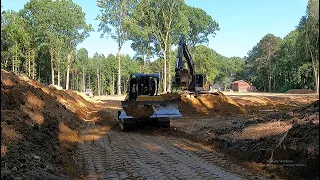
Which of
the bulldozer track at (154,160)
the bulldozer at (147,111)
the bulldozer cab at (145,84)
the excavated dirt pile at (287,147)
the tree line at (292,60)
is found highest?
the tree line at (292,60)

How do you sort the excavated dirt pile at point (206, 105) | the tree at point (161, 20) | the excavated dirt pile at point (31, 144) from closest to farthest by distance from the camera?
the excavated dirt pile at point (31, 144), the excavated dirt pile at point (206, 105), the tree at point (161, 20)

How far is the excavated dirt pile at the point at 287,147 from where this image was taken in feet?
22.9

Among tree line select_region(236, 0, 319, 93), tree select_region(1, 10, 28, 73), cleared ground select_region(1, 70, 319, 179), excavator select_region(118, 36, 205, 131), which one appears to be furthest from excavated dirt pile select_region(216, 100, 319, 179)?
tree select_region(1, 10, 28, 73)

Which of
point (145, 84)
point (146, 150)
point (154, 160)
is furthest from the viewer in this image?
point (145, 84)

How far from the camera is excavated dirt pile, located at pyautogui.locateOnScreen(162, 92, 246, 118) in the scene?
22672 millimetres

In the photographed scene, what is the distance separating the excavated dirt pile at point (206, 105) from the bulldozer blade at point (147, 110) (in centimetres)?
803

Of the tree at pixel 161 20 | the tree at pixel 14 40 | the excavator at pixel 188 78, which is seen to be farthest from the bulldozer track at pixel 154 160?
the tree at pixel 14 40

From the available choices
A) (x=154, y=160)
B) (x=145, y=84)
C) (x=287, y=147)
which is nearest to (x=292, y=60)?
(x=145, y=84)

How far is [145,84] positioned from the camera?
15906 millimetres

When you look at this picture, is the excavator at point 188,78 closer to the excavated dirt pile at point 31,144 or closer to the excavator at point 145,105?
the excavator at point 145,105

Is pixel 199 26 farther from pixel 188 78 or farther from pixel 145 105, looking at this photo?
pixel 145 105

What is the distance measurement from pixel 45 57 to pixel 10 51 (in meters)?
17.3

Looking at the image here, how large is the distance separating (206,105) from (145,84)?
9.15 metres

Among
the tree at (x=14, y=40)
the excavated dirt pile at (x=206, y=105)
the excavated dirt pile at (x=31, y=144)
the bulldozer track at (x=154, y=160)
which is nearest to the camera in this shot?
the excavated dirt pile at (x=31, y=144)
